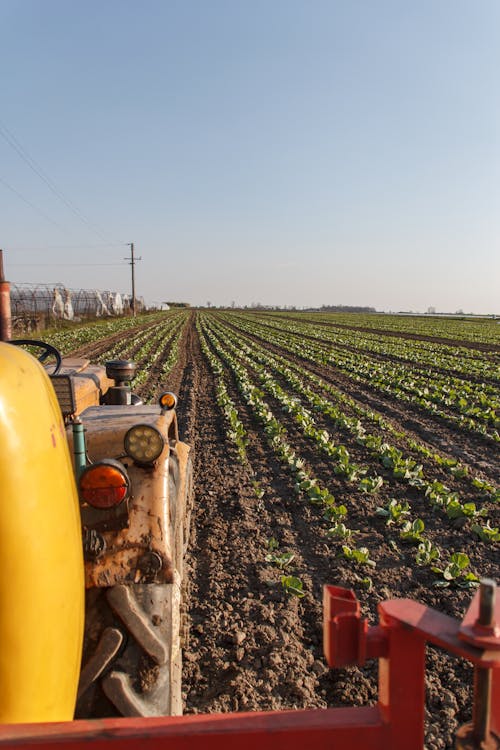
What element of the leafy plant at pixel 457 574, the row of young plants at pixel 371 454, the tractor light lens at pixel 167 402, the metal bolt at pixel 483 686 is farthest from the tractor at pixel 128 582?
the row of young plants at pixel 371 454

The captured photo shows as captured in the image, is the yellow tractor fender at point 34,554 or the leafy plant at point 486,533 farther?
the leafy plant at point 486,533

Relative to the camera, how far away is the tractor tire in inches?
76.6

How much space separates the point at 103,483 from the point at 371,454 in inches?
224

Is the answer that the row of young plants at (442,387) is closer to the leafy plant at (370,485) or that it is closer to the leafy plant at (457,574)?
the leafy plant at (370,485)

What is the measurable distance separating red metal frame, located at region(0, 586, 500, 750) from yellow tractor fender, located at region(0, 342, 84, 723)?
0.52 feet

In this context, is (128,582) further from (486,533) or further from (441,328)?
(441,328)

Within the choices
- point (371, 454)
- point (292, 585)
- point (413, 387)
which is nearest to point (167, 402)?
point (292, 585)

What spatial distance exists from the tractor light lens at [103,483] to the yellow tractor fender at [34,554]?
311 millimetres

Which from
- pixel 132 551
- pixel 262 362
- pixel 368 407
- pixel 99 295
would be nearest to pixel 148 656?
pixel 132 551

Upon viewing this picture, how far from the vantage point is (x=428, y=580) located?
4082 mm

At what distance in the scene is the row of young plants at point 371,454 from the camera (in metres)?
5.18

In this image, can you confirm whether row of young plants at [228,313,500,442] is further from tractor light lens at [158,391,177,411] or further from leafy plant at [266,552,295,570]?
tractor light lens at [158,391,177,411]

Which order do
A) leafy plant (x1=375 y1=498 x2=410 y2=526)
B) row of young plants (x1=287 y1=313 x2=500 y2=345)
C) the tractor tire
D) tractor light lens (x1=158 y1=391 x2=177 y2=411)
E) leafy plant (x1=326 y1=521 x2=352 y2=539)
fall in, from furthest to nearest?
row of young plants (x1=287 y1=313 x2=500 y2=345) → leafy plant (x1=375 y1=498 x2=410 y2=526) → leafy plant (x1=326 y1=521 x2=352 y2=539) → tractor light lens (x1=158 y1=391 x2=177 y2=411) → the tractor tire

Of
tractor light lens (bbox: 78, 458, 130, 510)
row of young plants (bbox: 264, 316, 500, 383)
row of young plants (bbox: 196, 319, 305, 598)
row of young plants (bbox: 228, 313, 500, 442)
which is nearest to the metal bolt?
tractor light lens (bbox: 78, 458, 130, 510)
